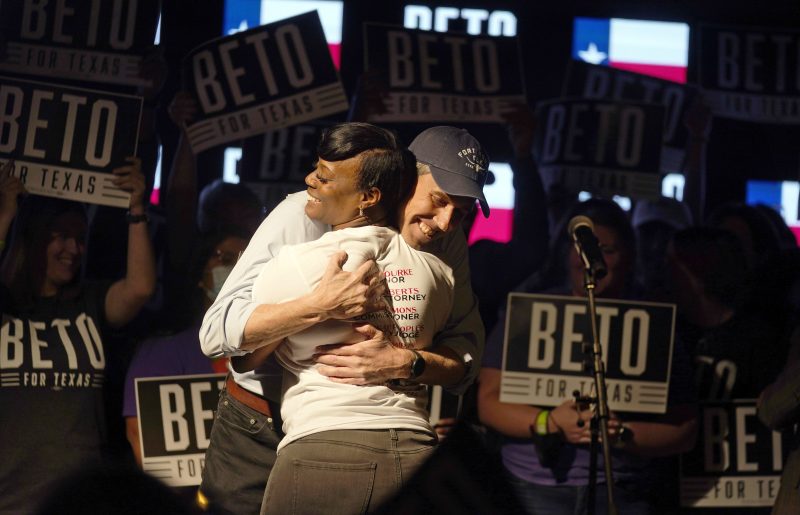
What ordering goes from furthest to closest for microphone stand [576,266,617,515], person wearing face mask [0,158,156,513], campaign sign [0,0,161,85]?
campaign sign [0,0,161,85] < person wearing face mask [0,158,156,513] < microphone stand [576,266,617,515]

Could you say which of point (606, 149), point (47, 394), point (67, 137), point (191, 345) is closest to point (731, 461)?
point (606, 149)

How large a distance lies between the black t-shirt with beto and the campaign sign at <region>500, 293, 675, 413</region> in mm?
1654

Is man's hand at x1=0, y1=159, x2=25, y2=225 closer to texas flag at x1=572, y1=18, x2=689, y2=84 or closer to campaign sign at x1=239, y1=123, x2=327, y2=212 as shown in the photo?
campaign sign at x1=239, y1=123, x2=327, y2=212

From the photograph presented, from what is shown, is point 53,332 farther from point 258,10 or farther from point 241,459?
point 258,10

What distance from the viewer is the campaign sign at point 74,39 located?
196 inches

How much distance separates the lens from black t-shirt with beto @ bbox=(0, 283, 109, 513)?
14.1ft

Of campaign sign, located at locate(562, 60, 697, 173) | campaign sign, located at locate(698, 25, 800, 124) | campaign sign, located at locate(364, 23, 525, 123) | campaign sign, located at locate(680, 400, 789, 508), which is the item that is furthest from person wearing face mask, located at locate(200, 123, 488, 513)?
campaign sign, located at locate(698, 25, 800, 124)

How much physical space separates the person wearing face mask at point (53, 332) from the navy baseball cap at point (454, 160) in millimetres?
2171

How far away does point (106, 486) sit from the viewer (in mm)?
4504

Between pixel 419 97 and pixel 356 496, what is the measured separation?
11.0ft

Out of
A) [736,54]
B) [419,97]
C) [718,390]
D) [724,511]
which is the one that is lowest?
[724,511]

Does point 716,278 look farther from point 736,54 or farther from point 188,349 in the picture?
point 188,349

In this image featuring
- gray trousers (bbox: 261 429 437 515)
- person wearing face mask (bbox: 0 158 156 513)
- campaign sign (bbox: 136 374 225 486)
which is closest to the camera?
gray trousers (bbox: 261 429 437 515)

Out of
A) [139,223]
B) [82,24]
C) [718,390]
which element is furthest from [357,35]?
[718,390]
